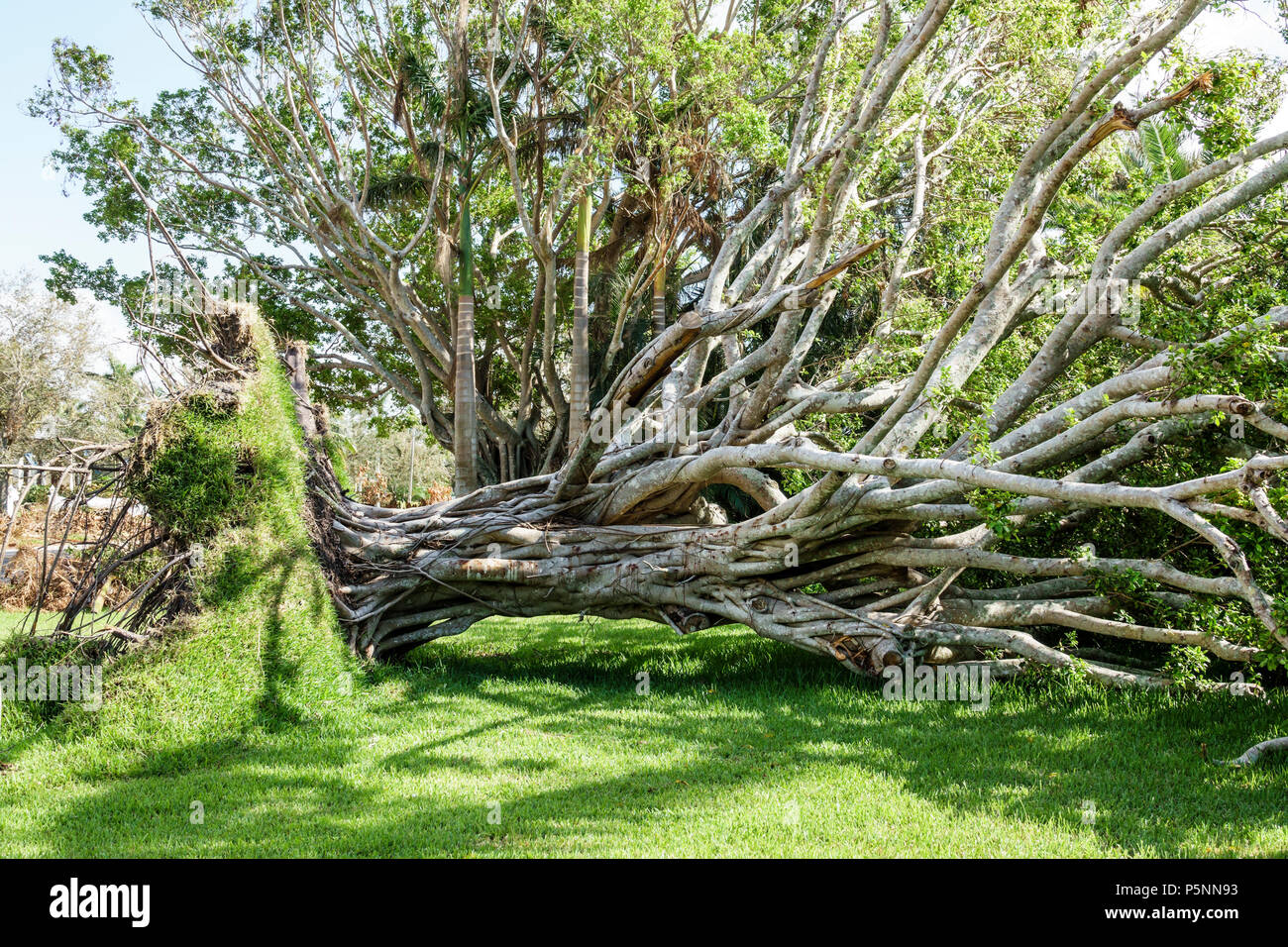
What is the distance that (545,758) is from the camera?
612 centimetres

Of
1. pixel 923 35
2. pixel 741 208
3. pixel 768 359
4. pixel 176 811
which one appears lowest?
pixel 176 811

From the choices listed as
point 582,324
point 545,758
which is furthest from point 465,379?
point 545,758

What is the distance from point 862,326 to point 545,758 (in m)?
10.7

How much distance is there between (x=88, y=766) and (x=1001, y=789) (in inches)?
231

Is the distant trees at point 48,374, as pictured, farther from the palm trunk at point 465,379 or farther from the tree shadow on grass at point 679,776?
the tree shadow on grass at point 679,776

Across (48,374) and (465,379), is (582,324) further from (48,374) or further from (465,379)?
(48,374)

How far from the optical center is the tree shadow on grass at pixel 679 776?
4.62 metres

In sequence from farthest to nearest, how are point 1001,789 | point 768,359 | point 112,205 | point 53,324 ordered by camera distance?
point 53,324
point 112,205
point 768,359
point 1001,789

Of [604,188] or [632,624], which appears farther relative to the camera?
[604,188]

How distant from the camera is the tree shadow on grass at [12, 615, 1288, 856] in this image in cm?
462

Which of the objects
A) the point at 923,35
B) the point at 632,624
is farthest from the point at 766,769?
the point at 632,624

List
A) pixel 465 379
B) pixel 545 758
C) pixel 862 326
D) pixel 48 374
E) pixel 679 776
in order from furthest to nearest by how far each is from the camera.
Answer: pixel 48 374 < pixel 465 379 < pixel 862 326 < pixel 545 758 < pixel 679 776

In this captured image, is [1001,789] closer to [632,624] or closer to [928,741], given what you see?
[928,741]

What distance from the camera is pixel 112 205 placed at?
17906 mm
